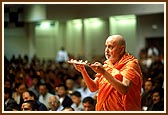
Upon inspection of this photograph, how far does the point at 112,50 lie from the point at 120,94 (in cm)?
33

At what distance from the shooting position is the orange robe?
3.39m

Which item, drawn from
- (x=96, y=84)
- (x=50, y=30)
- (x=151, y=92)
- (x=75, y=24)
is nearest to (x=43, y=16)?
(x=75, y=24)

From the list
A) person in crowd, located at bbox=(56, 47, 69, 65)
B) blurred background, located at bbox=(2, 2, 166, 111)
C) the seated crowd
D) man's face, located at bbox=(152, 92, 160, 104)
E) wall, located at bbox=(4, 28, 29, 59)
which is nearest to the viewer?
the seated crowd

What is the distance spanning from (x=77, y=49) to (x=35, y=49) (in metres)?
1.55

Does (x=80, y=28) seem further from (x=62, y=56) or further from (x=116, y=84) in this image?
(x=116, y=84)

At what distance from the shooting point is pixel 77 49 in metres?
15.7

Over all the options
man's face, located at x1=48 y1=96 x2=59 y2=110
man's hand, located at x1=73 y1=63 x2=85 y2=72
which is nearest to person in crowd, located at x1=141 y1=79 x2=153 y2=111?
man's face, located at x1=48 y1=96 x2=59 y2=110

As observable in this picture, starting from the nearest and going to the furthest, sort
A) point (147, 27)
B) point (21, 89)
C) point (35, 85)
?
point (21, 89) < point (35, 85) < point (147, 27)

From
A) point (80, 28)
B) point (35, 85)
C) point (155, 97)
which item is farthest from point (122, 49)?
point (80, 28)

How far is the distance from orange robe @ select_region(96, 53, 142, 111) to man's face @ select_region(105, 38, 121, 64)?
4cm

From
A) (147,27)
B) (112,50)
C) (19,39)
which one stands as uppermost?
(147,27)

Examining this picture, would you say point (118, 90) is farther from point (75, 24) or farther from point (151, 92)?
point (75, 24)

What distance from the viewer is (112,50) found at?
11.2 ft

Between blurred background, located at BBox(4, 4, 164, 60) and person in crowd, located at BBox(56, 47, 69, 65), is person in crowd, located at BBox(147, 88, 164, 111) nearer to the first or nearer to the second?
blurred background, located at BBox(4, 4, 164, 60)
